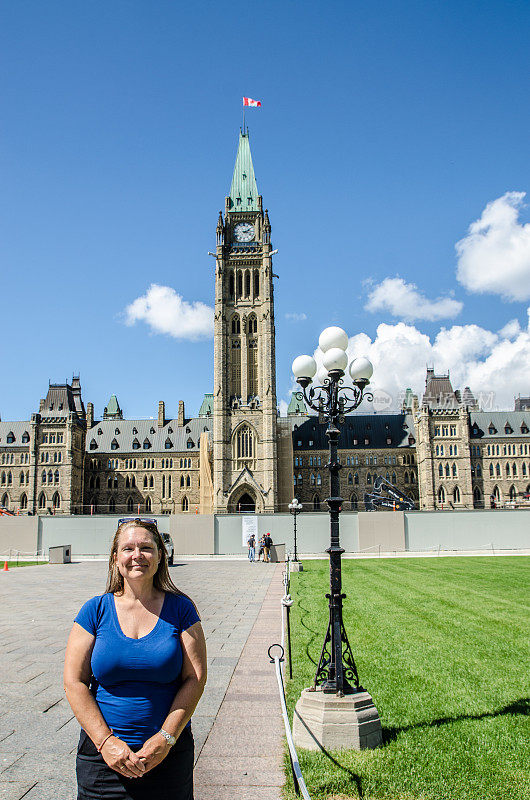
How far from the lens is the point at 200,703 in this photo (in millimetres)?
8148

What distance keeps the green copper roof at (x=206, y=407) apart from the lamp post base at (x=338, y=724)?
9198cm

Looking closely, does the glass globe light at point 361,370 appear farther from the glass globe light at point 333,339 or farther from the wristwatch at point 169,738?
the wristwatch at point 169,738

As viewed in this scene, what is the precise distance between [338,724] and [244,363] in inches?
2699

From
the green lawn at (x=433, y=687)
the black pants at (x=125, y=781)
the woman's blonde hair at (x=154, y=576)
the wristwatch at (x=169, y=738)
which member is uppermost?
the woman's blonde hair at (x=154, y=576)

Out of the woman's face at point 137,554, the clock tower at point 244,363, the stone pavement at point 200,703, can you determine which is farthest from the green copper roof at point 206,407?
the woman's face at point 137,554

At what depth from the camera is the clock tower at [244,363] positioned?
70.4m

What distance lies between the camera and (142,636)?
12.2 feet

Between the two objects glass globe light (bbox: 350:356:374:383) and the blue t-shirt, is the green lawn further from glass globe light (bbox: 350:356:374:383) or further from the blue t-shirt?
glass globe light (bbox: 350:356:374:383)

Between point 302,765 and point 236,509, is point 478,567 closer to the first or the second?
point 302,765

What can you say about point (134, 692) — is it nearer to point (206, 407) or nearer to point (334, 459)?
point (334, 459)

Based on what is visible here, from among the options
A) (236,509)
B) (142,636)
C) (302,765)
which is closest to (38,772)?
(302,765)

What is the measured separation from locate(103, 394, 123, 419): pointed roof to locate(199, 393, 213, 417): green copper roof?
14503 mm

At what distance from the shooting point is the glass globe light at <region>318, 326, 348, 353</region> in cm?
930

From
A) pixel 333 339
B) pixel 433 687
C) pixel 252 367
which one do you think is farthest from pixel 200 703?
pixel 252 367
